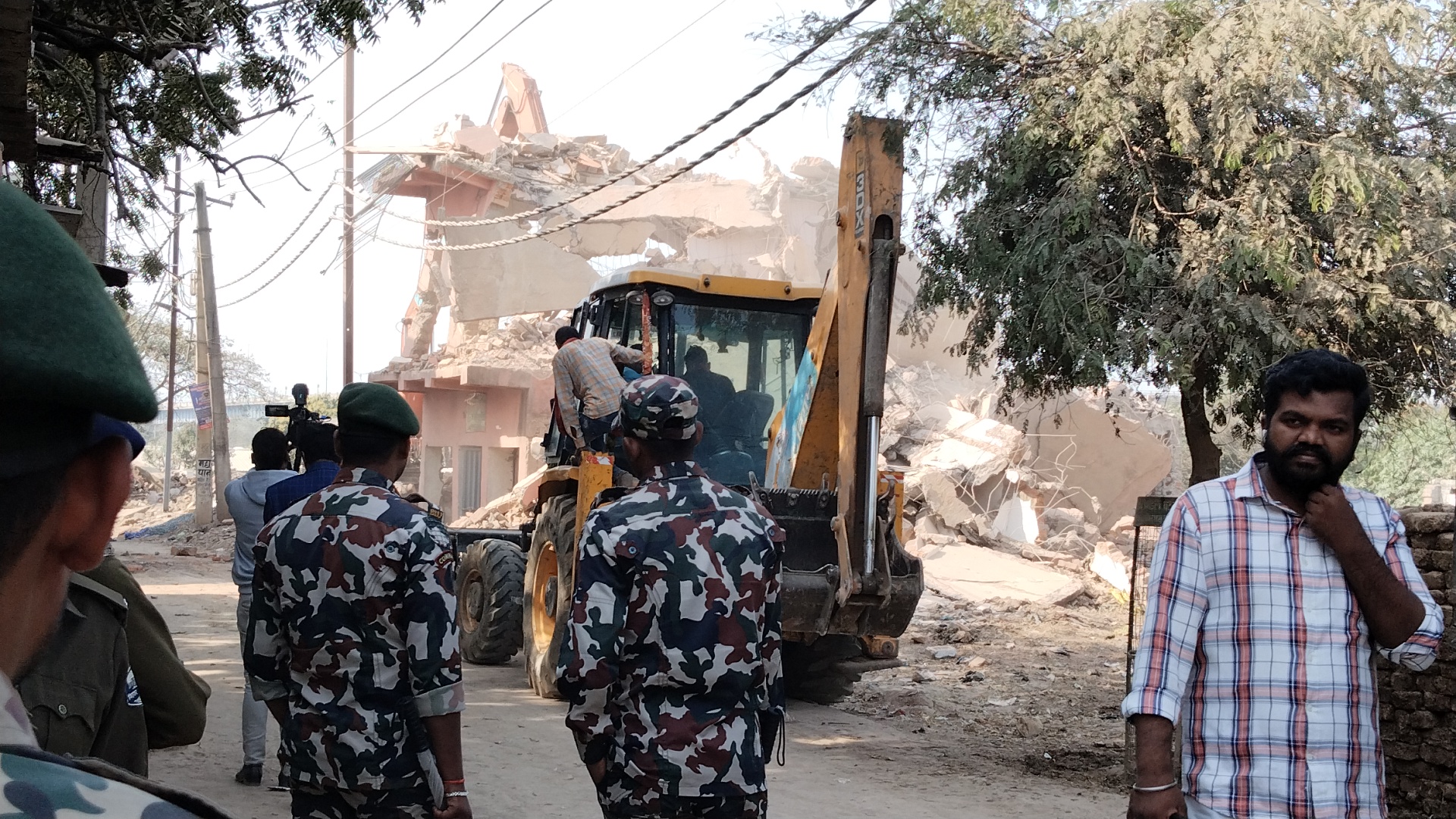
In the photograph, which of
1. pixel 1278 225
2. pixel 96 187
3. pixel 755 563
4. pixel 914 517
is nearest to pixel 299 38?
pixel 96 187

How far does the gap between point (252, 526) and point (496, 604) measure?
4.30 metres

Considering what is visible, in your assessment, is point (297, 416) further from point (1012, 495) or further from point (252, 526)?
point (1012, 495)

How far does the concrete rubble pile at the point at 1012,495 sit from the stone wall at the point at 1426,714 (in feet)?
28.4

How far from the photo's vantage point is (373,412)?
351 centimetres

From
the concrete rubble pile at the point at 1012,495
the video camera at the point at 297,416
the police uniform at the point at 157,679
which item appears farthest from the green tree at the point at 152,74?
the concrete rubble pile at the point at 1012,495

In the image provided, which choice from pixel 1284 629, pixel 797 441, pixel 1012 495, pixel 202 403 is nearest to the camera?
pixel 1284 629

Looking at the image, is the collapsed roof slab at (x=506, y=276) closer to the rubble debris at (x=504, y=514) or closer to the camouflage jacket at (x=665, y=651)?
the rubble debris at (x=504, y=514)

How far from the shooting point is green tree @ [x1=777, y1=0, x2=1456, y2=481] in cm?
714

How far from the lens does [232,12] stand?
6891mm

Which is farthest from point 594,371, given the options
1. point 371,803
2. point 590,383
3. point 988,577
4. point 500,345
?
point 500,345

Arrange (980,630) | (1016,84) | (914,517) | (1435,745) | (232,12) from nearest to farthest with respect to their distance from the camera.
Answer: (1435,745) < (232,12) < (1016,84) < (980,630) < (914,517)

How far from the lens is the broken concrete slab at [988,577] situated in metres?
16.3

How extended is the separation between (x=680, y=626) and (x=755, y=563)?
0.29 meters

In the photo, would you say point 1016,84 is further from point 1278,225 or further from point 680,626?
point 680,626
